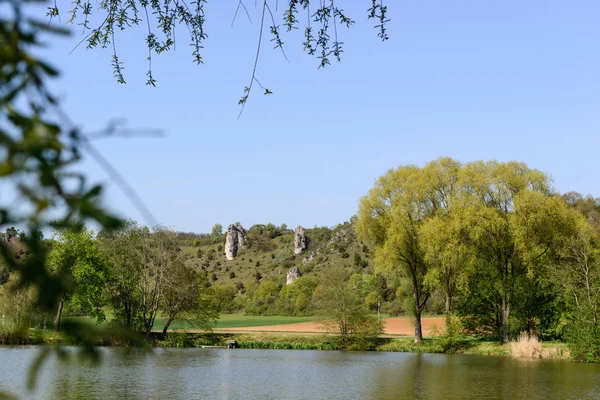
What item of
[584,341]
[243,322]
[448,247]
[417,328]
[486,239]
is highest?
[486,239]

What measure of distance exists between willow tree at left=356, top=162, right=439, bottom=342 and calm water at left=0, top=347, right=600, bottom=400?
6838 millimetres

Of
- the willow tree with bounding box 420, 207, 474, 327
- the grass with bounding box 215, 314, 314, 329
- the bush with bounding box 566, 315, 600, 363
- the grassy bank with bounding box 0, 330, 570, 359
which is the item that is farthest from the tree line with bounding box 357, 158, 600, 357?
the grass with bounding box 215, 314, 314, 329

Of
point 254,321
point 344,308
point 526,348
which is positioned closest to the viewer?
point 526,348

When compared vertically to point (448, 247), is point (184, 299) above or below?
below

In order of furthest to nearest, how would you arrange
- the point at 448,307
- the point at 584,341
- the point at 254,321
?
the point at 254,321 → the point at 448,307 → the point at 584,341

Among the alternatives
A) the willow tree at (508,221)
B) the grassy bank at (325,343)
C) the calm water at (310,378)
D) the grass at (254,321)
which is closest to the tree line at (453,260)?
the willow tree at (508,221)

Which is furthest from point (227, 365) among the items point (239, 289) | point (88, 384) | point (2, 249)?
point (239, 289)

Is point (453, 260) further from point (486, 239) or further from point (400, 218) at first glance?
point (400, 218)

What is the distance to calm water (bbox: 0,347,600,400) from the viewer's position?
2219 centimetres

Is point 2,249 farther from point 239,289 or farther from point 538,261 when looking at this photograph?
point 239,289

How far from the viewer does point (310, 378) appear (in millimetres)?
26984

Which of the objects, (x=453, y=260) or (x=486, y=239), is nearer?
(x=453, y=260)

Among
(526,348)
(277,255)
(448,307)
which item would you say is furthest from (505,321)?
(277,255)

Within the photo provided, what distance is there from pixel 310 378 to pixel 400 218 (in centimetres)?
1592
